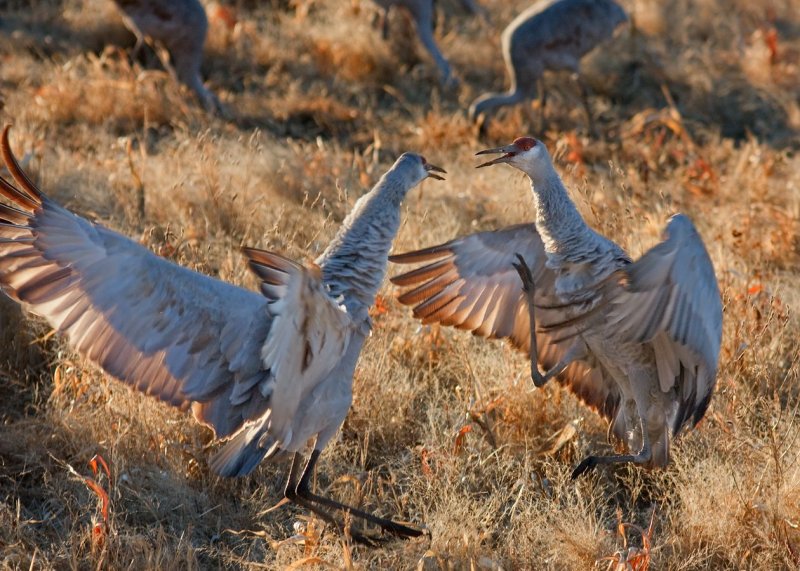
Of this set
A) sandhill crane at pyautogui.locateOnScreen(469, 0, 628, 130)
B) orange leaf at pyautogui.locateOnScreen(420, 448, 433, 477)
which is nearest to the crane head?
orange leaf at pyautogui.locateOnScreen(420, 448, 433, 477)

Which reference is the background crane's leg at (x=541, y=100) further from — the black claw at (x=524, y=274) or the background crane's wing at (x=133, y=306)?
the background crane's wing at (x=133, y=306)

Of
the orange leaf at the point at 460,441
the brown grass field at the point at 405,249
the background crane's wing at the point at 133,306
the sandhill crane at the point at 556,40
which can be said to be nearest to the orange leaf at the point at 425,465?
the brown grass field at the point at 405,249

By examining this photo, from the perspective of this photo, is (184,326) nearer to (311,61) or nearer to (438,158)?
(438,158)

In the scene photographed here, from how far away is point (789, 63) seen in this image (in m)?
8.92

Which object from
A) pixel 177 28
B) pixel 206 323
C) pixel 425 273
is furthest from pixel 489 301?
pixel 177 28

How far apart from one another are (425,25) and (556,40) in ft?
4.26

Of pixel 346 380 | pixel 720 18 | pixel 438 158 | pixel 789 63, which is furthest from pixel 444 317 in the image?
pixel 720 18

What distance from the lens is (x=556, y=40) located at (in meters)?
8.52

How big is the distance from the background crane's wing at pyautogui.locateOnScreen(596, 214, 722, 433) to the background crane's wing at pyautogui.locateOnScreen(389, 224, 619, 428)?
0.70m

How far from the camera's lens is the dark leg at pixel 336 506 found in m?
3.94

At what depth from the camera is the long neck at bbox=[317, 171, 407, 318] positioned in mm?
3744

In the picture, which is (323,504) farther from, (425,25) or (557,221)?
(425,25)

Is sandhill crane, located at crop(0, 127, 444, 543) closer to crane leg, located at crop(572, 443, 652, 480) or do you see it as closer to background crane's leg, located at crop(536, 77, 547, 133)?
crane leg, located at crop(572, 443, 652, 480)

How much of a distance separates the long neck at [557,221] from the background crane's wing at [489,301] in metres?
0.40
